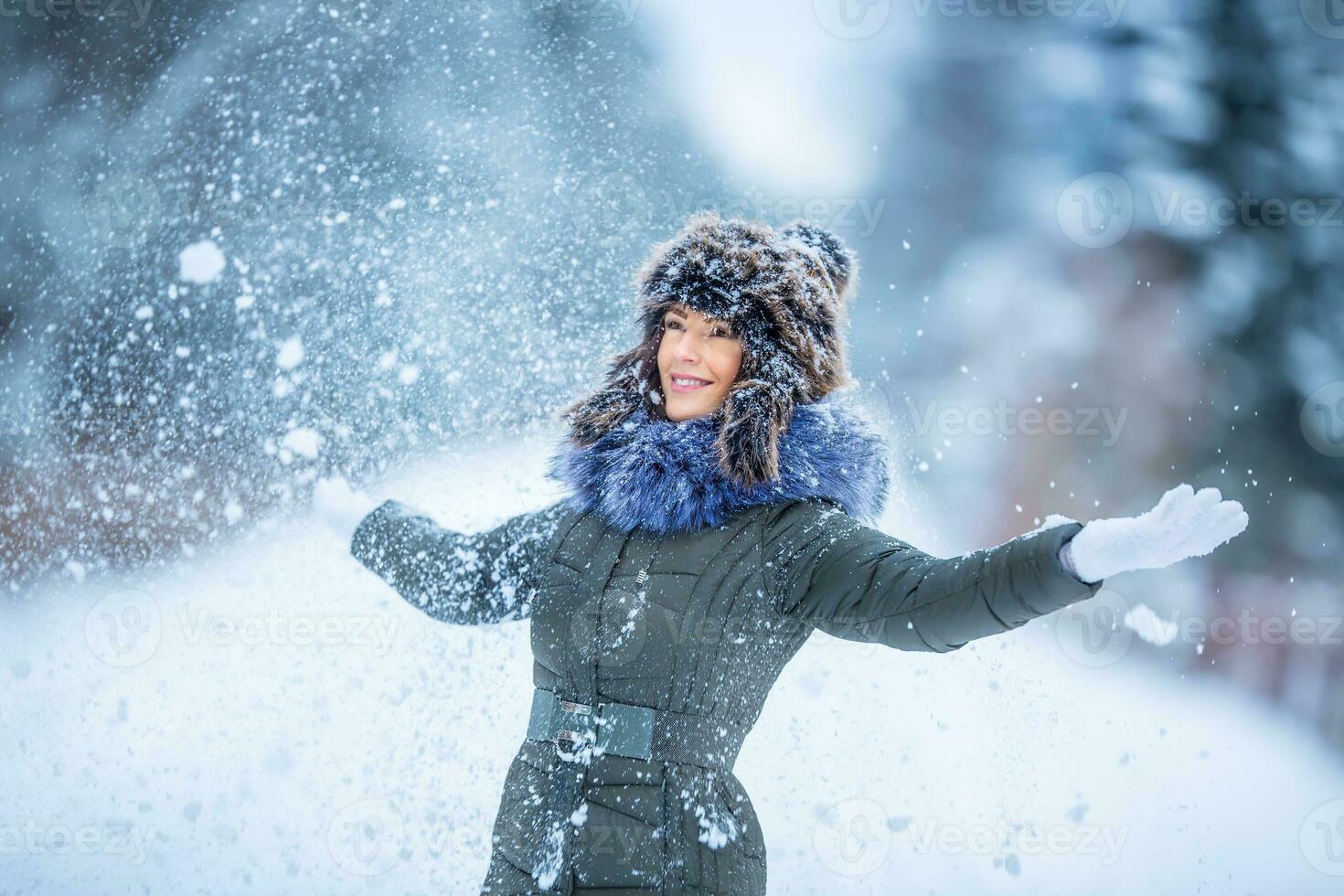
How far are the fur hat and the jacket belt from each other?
464 millimetres

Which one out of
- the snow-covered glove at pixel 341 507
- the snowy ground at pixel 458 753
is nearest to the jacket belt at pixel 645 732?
the snow-covered glove at pixel 341 507

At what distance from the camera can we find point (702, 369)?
6.36 feet

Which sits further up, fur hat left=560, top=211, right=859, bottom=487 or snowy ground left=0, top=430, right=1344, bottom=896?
fur hat left=560, top=211, right=859, bottom=487

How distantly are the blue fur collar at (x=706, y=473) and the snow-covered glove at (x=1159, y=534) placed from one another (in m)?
0.55

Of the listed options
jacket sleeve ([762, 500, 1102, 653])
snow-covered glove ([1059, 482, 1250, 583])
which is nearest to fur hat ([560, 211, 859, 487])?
jacket sleeve ([762, 500, 1102, 653])

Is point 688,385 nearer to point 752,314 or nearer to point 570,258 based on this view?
point 752,314

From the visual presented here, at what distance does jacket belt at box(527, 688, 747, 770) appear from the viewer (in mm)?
1621

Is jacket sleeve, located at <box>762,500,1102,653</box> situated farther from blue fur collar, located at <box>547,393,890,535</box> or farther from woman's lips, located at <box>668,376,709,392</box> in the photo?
woman's lips, located at <box>668,376,709,392</box>

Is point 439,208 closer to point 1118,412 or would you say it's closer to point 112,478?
point 112,478

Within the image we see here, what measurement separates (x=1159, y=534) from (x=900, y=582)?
1.20ft

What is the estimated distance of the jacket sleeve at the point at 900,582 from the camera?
1339mm

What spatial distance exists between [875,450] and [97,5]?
12.1 ft

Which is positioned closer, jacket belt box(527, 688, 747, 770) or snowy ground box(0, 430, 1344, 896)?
jacket belt box(527, 688, 747, 770)

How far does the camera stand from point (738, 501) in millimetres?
1741
